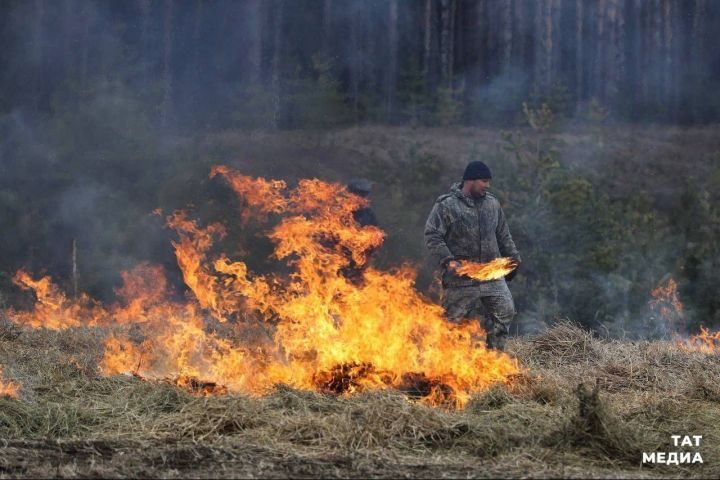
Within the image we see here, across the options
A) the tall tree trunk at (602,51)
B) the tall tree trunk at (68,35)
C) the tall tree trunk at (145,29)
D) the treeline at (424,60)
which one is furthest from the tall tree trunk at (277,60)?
the tall tree trunk at (602,51)

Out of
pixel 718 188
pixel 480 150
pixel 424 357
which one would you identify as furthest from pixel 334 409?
pixel 480 150

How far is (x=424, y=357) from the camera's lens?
6863mm

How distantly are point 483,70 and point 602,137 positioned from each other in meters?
3.57

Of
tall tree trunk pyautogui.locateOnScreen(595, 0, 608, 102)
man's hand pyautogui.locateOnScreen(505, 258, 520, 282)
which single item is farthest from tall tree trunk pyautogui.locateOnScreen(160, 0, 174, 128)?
man's hand pyautogui.locateOnScreen(505, 258, 520, 282)

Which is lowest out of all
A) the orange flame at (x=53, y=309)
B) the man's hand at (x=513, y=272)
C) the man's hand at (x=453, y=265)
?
the orange flame at (x=53, y=309)

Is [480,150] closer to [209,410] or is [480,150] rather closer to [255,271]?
[255,271]

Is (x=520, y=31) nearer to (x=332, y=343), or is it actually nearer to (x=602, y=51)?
(x=602, y=51)

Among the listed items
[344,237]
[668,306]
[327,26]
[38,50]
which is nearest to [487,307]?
[344,237]

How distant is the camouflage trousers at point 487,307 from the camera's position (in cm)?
764

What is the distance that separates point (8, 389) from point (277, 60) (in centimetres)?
1663

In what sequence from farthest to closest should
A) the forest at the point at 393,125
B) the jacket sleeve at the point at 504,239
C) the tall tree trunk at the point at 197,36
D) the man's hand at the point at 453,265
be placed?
1. the tall tree trunk at the point at 197,36
2. the forest at the point at 393,125
3. the jacket sleeve at the point at 504,239
4. the man's hand at the point at 453,265

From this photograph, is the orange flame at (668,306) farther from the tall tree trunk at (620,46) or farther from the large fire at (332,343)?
the tall tree trunk at (620,46)

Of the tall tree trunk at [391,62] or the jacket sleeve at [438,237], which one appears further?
the tall tree trunk at [391,62]

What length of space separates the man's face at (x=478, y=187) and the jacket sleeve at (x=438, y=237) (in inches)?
12.4
